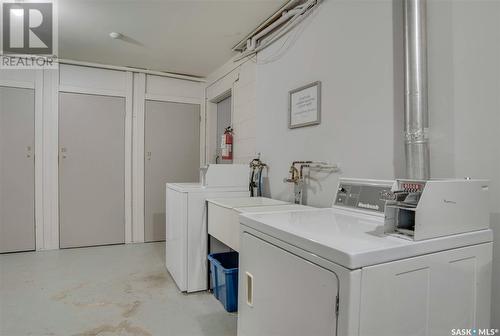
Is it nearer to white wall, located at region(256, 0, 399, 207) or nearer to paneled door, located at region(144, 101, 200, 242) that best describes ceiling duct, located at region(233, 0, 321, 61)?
white wall, located at region(256, 0, 399, 207)

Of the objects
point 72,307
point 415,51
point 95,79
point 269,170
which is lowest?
point 72,307

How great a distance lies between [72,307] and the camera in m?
2.29

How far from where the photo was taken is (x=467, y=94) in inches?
51.3

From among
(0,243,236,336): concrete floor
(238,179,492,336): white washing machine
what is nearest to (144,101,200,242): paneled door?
(0,243,236,336): concrete floor

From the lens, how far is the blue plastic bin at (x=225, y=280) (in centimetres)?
225

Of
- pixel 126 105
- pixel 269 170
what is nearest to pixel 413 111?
pixel 269 170

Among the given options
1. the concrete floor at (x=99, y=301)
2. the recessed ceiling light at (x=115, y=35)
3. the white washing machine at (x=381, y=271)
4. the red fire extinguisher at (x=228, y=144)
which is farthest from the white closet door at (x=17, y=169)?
the white washing machine at (x=381, y=271)

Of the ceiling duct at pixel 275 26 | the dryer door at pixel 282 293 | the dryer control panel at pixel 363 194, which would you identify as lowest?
the dryer door at pixel 282 293

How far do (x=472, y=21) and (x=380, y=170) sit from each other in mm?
800

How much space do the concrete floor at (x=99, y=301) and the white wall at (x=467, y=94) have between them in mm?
1722

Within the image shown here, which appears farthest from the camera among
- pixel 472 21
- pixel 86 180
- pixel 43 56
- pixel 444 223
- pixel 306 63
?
pixel 86 180

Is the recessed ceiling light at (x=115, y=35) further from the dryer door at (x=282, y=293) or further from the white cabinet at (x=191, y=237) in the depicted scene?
the dryer door at (x=282, y=293)

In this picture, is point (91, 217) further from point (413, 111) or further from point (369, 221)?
point (413, 111)

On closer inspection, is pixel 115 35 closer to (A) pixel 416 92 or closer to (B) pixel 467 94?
(A) pixel 416 92
